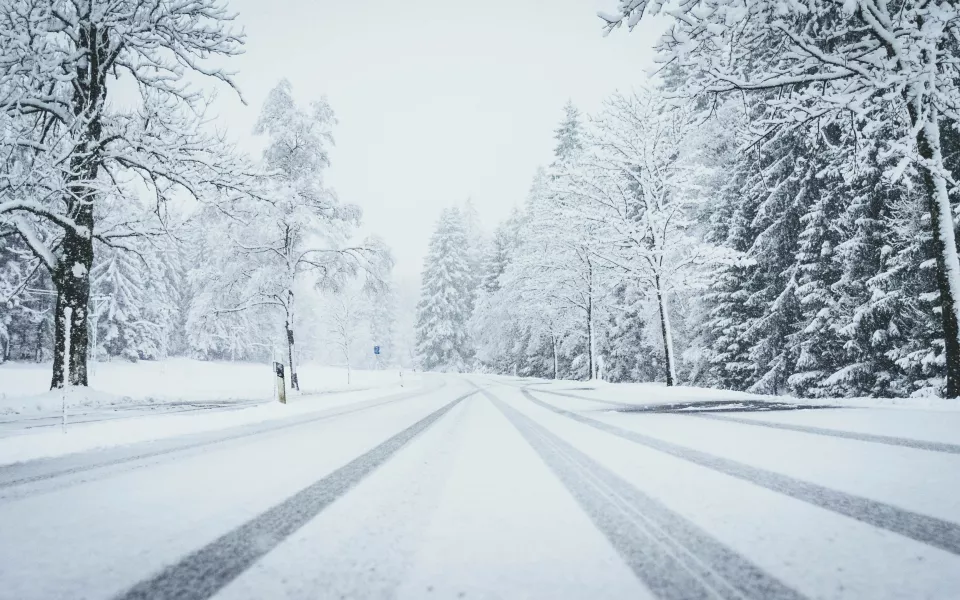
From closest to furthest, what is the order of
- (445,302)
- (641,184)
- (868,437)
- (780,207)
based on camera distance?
→ (868,437) → (780,207) → (641,184) → (445,302)

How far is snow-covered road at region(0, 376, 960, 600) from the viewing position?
5.03 ft

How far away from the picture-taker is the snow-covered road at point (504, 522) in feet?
5.03

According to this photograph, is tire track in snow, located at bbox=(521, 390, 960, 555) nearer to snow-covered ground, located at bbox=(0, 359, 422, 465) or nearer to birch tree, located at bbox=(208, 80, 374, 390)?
snow-covered ground, located at bbox=(0, 359, 422, 465)

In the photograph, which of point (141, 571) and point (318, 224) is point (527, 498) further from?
point (318, 224)

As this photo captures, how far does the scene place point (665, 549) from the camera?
184 centimetres

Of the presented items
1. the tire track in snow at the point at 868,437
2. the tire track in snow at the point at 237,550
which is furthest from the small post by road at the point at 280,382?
the tire track in snow at the point at 868,437

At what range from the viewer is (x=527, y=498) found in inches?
106

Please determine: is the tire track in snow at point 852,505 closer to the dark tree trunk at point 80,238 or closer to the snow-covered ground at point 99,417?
the snow-covered ground at point 99,417

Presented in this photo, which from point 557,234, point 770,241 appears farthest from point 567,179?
point 770,241

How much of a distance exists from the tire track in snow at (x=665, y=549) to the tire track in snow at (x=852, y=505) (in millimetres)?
754

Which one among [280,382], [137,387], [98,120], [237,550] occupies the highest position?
[98,120]

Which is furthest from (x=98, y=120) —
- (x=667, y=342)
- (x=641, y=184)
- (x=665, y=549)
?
(x=667, y=342)

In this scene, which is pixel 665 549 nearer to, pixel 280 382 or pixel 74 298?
pixel 280 382

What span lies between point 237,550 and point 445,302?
5431 centimetres
